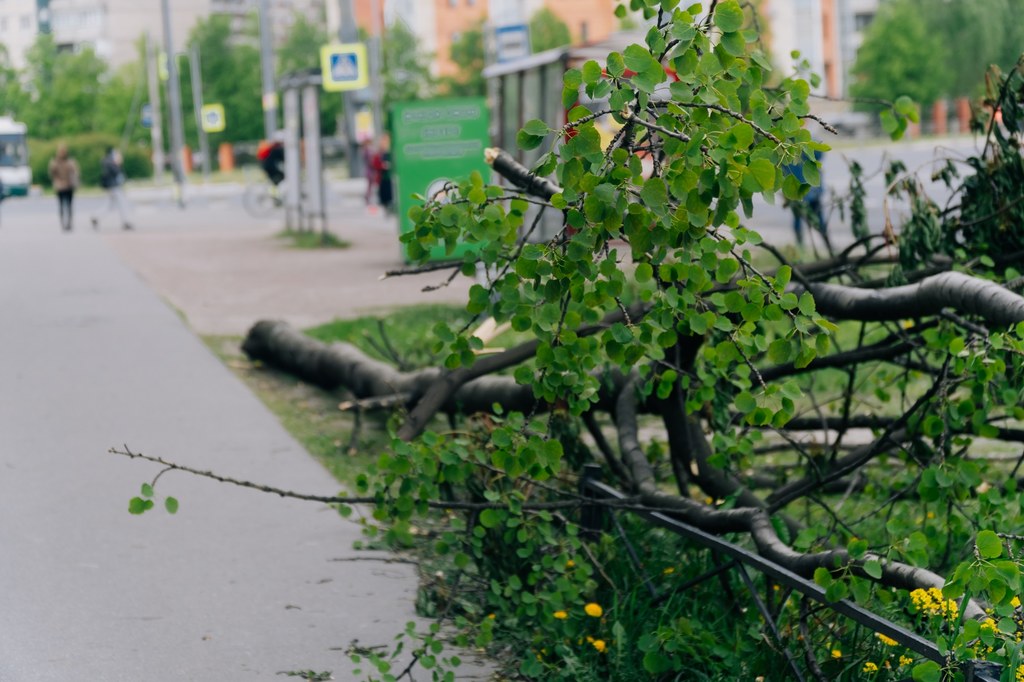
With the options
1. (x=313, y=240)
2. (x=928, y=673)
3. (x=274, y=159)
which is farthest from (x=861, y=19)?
(x=928, y=673)

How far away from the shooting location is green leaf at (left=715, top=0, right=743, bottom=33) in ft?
12.5

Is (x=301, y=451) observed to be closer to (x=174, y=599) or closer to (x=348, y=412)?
(x=348, y=412)

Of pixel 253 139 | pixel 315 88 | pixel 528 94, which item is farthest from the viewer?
pixel 253 139

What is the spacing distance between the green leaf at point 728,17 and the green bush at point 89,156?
62.9 metres

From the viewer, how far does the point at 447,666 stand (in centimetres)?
473

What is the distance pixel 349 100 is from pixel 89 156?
106ft

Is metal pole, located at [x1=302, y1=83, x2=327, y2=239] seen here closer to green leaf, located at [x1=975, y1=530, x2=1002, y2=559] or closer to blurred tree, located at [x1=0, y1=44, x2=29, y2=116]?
green leaf, located at [x1=975, y1=530, x2=1002, y2=559]

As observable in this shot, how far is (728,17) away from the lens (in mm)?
3832

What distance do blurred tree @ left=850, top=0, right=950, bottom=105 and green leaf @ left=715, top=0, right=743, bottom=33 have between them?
65956 mm

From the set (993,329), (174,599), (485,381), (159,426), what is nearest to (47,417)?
(159,426)

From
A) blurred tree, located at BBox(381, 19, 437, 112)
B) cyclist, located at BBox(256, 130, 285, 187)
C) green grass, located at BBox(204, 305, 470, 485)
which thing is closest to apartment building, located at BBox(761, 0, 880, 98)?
blurred tree, located at BBox(381, 19, 437, 112)

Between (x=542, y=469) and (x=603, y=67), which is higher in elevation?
(x=603, y=67)

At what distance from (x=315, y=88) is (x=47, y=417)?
1760cm

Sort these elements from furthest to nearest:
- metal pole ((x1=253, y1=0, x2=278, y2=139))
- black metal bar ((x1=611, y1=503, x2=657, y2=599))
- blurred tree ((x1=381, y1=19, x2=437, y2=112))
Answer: blurred tree ((x1=381, y1=19, x2=437, y2=112)), metal pole ((x1=253, y1=0, x2=278, y2=139)), black metal bar ((x1=611, y1=503, x2=657, y2=599))
